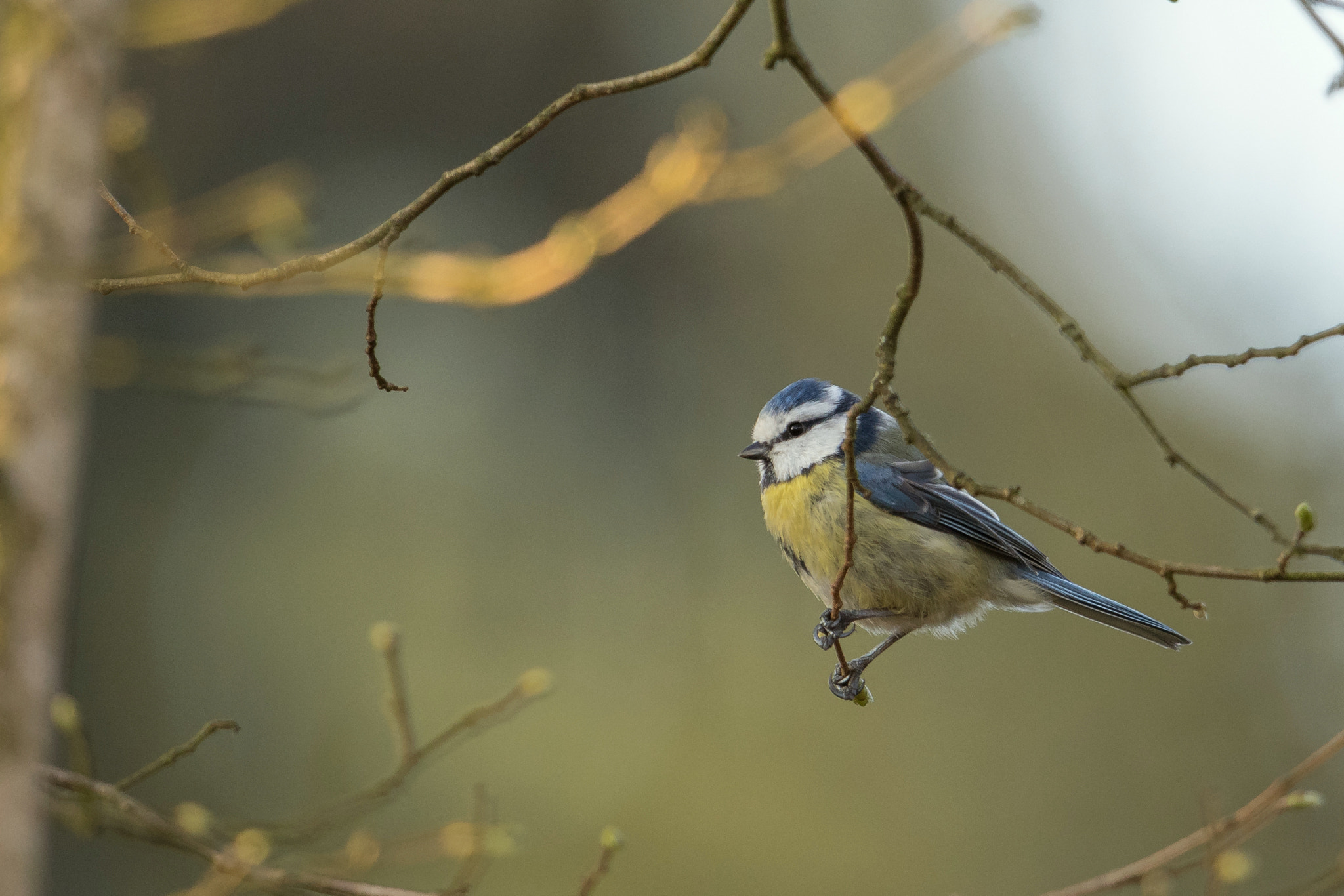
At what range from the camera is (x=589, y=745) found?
8.15 metres

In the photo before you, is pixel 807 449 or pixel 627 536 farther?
pixel 627 536

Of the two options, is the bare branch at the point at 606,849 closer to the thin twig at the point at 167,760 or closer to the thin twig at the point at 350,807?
the thin twig at the point at 350,807

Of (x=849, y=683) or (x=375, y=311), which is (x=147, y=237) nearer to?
(x=375, y=311)

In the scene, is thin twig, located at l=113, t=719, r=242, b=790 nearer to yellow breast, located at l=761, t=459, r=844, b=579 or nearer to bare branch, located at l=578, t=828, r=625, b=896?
bare branch, located at l=578, t=828, r=625, b=896

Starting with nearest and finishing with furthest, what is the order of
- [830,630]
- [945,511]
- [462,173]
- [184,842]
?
[462,173] → [184,842] → [830,630] → [945,511]

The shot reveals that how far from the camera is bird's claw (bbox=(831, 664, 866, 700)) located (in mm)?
2371

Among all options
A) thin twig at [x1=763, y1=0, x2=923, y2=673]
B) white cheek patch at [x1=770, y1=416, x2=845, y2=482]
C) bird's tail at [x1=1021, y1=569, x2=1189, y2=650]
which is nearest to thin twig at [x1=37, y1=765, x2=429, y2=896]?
thin twig at [x1=763, y1=0, x2=923, y2=673]

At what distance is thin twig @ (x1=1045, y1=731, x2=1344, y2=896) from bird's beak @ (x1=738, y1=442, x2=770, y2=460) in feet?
4.62

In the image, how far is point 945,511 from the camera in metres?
2.71

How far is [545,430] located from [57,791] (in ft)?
25.5

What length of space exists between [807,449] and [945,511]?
378 millimetres

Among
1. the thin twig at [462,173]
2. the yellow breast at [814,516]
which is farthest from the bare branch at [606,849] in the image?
the thin twig at [462,173]

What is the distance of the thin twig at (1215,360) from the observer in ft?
4.62

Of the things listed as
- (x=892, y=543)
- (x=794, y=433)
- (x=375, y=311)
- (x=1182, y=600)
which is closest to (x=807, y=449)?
(x=794, y=433)
